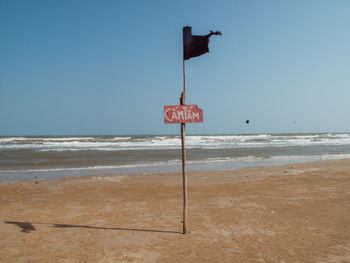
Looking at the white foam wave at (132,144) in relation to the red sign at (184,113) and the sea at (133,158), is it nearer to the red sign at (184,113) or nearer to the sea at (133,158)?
the sea at (133,158)

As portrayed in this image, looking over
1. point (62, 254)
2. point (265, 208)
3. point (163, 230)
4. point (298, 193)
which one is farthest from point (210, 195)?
point (62, 254)

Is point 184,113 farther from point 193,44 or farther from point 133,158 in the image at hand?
point 133,158

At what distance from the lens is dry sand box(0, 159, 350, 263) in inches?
154

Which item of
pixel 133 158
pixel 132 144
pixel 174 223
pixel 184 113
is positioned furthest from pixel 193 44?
pixel 132 144

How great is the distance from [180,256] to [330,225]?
3190mm

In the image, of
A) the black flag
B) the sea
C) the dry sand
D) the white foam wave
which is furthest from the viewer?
the white foam wave

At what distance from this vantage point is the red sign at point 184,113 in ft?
14.4

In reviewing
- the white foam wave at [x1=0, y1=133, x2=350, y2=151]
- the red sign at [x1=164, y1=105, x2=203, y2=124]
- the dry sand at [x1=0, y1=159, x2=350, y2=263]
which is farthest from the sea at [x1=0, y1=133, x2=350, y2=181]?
the red sign at [x1=164, y1=105, x2=203, y2=124]

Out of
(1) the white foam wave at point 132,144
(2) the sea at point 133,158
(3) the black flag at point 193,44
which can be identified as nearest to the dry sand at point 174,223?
(3) the black flag at point 193,44

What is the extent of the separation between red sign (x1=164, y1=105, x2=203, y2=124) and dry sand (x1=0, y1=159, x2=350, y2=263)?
2058 millimetres

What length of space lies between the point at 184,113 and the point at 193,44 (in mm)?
1203

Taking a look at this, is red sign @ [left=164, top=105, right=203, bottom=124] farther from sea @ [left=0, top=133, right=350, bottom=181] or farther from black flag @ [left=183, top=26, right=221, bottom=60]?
sea @ [left=0, top=133, right=350, bottom=181]

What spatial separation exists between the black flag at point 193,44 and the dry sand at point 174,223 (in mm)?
3200

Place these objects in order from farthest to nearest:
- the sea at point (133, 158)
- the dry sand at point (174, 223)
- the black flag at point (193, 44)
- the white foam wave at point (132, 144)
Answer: the white foam wave at point (132, 144), the sea at point (133, 158), the black flag at point (193, 44), the dry sand at point (174, 223)
